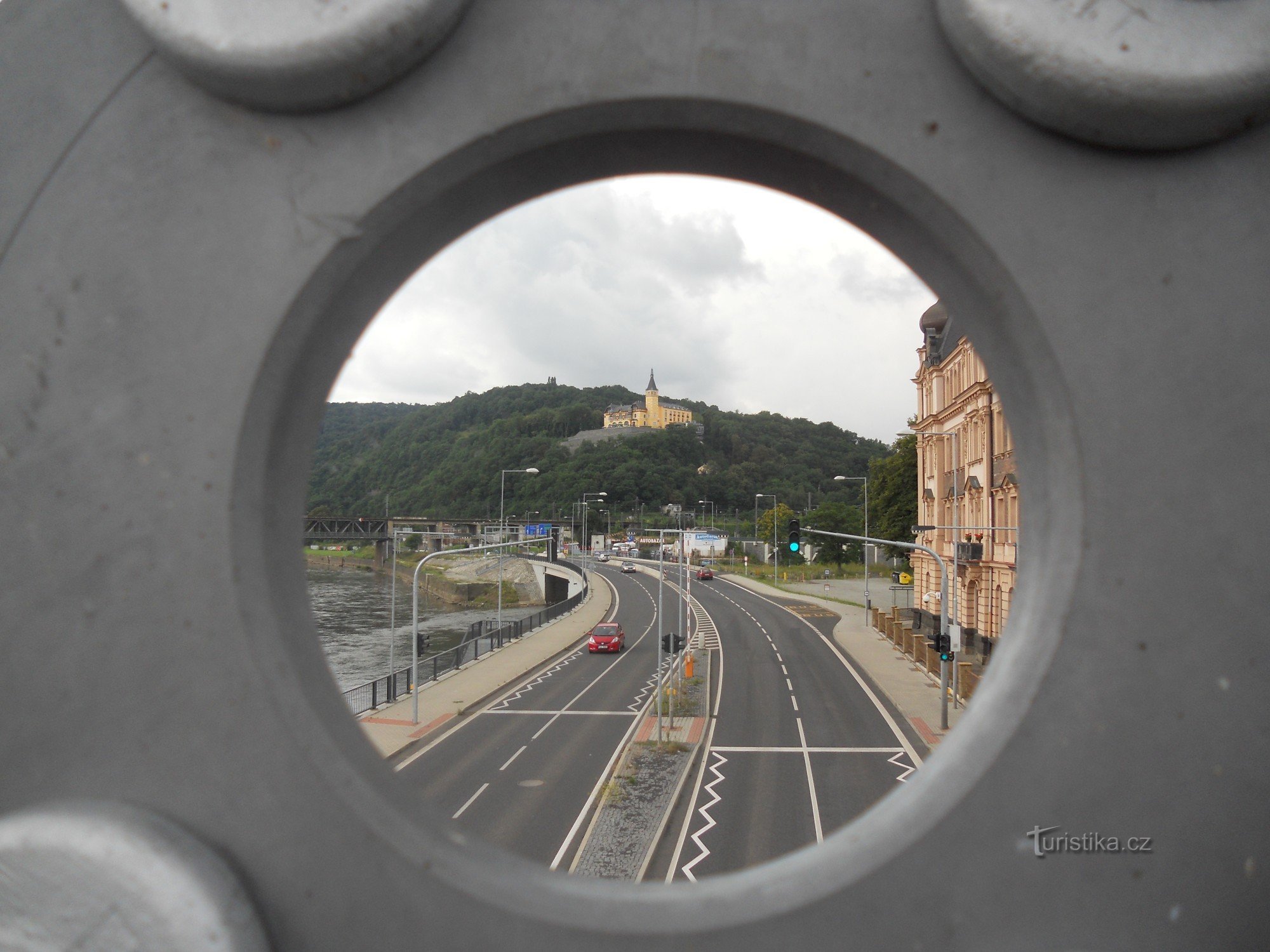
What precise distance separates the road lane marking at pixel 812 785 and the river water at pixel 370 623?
10466mm

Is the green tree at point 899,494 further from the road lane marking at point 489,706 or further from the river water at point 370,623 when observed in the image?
the river water at point 370,623

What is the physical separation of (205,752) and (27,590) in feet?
2.44

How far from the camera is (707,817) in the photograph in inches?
452

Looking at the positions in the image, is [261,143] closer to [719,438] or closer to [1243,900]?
[1243,900]

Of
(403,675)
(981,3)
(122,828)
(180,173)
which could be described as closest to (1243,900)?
(981,3)

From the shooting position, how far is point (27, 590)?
2285 millimetres

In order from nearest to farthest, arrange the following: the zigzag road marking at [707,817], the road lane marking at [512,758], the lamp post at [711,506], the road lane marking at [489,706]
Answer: the zigzag road marking at [707,817] → the road lane marking at [512,758] → the road lane marking at [489,706] → the lamp post at [711,506]

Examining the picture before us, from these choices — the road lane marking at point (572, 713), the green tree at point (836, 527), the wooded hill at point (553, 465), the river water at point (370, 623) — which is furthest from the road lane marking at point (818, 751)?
the wooded hill at point (553, 465)

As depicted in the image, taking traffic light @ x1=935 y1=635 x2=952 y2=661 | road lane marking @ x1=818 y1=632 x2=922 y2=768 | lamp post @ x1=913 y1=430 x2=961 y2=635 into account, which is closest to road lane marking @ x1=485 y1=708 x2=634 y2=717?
road lane marking @ x1=818 y1=632 x2=922 y2=768

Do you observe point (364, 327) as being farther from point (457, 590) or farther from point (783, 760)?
point (457, 590)

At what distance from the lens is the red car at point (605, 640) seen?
94.7ft

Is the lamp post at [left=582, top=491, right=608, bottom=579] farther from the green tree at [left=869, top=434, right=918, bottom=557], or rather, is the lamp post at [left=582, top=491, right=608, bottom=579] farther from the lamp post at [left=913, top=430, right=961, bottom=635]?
the lamp post at [left=913, top=430, right=961, bottom=635]

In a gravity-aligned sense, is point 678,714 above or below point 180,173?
below

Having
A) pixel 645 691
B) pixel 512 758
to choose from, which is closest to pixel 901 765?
pixel 512 758
